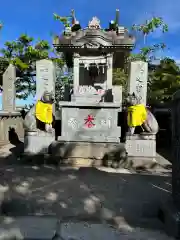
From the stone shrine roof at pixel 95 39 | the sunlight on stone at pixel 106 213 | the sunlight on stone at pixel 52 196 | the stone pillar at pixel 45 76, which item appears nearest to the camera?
the sunlight on stone at pixel 106 213

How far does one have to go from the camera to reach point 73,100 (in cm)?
802

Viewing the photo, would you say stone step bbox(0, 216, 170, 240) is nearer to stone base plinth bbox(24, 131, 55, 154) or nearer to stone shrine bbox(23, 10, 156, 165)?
stone shrine bbox(23, 10, 156, 165)

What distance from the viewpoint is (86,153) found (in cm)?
695

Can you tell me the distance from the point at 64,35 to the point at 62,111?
262 centimetres

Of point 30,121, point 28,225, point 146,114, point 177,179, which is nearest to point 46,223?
point 28,225

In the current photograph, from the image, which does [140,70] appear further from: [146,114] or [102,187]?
[102,187]

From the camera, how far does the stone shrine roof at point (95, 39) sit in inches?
308

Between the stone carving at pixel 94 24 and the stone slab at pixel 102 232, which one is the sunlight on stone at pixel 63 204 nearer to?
the stone slab at pixel 102 232

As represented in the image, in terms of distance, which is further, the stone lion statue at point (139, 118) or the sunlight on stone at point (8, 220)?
the stone lion statue at point (139, 118)

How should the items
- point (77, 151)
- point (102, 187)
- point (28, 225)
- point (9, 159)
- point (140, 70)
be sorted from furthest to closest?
1. point (140, 70)
2. point (9, 159)
3. point (77, 151)
4. point (102, 187)
5. point (28, 225)

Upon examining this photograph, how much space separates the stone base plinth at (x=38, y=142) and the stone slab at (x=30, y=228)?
14.1 ft

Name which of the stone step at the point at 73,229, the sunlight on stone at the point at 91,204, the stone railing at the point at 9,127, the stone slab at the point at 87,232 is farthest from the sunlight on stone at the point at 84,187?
the stone railing at the point at 9,127

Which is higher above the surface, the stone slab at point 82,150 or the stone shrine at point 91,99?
the stone shrine at point 91,99

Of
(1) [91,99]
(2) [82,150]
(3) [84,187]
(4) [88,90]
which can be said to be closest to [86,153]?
(2) [82,150]
